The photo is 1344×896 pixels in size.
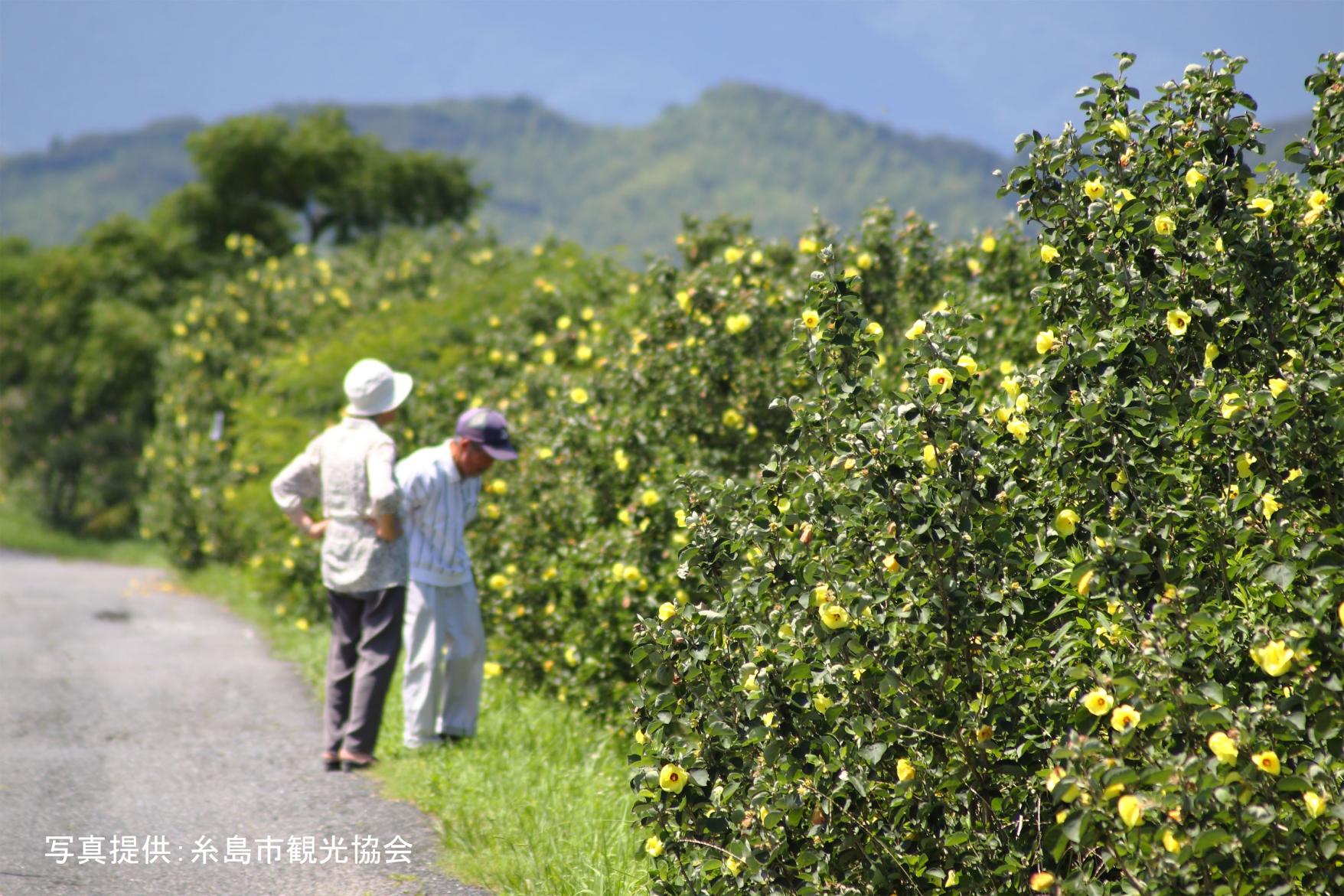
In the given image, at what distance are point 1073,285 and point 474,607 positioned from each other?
12.1 ft

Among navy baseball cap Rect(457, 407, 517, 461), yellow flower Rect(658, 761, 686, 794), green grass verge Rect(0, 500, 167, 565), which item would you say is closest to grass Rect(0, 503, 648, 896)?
yellow flower Rect(658, 761, 686, 794)

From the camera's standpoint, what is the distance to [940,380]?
2.99m

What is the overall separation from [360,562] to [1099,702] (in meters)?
3.85

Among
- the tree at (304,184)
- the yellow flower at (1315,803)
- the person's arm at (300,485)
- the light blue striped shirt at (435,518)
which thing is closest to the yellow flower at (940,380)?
the yellow flower at (1315,803)

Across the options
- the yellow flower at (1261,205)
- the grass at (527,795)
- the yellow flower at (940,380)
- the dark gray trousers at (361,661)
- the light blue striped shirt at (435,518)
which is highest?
the yellow flower at (1261,205)

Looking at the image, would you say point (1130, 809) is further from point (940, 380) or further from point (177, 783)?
point (177, 783)

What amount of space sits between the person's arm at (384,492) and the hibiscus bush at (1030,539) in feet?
8.05

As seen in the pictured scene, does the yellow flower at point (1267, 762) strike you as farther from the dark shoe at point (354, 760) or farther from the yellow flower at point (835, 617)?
the dark shoe at point (354, 760)

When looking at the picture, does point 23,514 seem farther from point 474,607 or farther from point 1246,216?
point 1246,216

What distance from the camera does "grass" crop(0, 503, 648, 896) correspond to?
4.27 metres

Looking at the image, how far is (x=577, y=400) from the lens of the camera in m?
6.98

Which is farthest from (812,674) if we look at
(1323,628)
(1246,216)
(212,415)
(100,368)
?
(100,368)

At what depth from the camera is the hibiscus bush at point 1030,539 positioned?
9.36ft

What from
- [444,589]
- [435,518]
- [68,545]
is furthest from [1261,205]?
[68,545]
